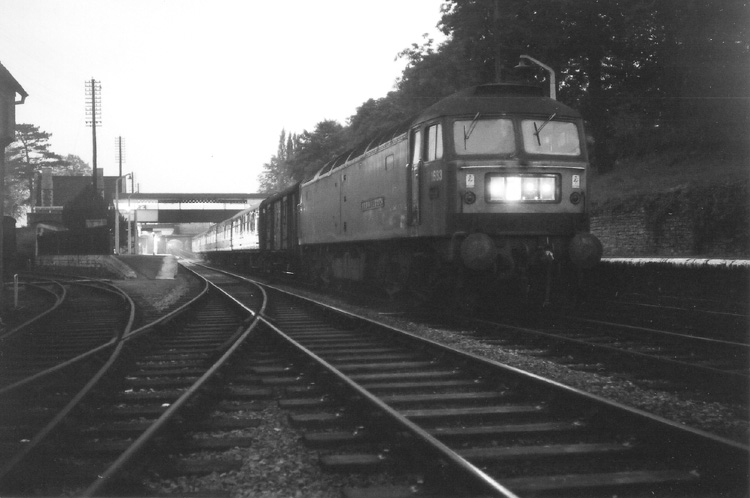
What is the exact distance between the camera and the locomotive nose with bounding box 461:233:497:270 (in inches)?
404

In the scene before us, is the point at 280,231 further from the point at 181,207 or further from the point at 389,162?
the point at 181,207

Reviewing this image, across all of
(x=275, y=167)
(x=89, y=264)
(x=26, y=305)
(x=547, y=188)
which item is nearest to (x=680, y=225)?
(x=547, y=188)

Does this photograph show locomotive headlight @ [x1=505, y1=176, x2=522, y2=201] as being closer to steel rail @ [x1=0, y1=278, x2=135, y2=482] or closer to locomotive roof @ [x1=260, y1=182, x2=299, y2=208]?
steel rail @ [x1=0, y1=278, x2=135, y2=482]

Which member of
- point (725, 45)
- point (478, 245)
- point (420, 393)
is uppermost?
point (725, 45)

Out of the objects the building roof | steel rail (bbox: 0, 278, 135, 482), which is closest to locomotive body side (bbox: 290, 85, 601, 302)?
steel rail (bbox: 0, 278, 135, 482)

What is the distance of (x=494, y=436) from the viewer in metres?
4.39

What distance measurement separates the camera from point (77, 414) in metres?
4.88

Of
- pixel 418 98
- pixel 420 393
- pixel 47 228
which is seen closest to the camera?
pixel 420 393

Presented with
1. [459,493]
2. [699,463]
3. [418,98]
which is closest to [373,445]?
[459,493]

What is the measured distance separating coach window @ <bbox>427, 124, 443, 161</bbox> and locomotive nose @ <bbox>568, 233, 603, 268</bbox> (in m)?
2.23

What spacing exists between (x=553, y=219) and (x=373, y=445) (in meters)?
7.16

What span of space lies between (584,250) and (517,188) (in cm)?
126

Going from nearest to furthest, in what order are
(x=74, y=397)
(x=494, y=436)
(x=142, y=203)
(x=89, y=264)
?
(x=494, y=436) → (x=74, y=397) → (x=89, y=264) → (x=142, y=203)

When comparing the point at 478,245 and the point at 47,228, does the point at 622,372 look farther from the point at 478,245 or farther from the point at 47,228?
the point at 47,228
